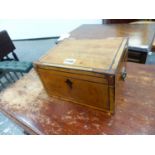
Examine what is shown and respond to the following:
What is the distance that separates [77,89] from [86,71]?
112 millimetres

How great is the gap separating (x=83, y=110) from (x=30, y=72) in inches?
18.7

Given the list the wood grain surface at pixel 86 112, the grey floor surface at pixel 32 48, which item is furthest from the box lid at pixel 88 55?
the grey floor surface at pixel 32 48

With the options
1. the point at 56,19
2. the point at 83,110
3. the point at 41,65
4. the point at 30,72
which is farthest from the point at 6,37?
the point at 56,19

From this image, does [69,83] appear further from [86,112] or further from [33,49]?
[33,49]

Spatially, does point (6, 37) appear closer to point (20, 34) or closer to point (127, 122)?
point (127, 122)

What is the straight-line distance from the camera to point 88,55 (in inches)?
19.9

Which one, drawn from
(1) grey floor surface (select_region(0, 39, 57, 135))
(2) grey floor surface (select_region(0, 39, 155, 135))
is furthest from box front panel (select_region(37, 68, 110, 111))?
(1) grey floor surface (select_region(0, 39, 57, 135))

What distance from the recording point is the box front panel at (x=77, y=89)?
46 cm

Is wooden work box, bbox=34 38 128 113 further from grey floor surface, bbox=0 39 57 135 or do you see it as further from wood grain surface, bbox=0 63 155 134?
grey floor surface, bbox=0 39 57 135

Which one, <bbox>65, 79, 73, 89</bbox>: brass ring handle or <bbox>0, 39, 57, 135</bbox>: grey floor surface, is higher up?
<bbox>65, 79, 73, 89</bbox>: brass ring handle

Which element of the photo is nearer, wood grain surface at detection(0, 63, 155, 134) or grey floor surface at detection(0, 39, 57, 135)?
wood grain surface at detection(0, 63, 155, 134)

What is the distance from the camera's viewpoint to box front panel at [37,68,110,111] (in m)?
0.46

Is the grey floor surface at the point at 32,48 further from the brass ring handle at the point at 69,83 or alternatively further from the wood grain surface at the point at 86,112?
the brass ring handle at the point at 69,83

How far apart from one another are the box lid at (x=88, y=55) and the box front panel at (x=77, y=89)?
0.05m
